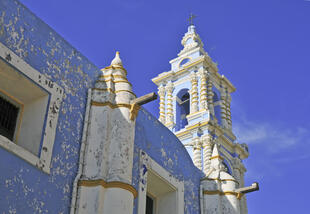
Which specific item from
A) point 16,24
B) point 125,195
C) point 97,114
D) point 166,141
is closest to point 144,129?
point 166,141

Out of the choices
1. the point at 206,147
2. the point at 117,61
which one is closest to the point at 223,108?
the point at 206,147

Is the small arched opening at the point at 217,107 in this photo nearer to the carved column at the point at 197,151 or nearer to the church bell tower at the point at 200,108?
the church bell tower at the point at 200,108

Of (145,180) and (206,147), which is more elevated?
(206,147)

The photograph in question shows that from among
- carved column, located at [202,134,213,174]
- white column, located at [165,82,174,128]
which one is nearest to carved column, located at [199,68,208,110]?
white column, located at [165,82,174,128]

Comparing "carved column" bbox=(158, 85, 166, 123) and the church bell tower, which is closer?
the church bell tower

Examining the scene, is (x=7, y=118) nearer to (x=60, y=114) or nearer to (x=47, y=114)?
(x=47, y=114)

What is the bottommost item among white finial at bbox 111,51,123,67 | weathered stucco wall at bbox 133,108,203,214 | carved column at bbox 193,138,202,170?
weathered stucco wall at bbox 133,108,203,214

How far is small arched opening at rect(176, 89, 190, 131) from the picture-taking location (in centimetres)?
2411

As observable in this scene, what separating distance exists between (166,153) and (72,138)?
289 centimetres

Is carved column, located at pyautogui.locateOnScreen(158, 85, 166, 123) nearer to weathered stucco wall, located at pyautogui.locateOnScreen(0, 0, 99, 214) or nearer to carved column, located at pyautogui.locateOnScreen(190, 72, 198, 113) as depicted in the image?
carved column, located at pyautogui.locateOnScreen(190, 72, 198, 113)

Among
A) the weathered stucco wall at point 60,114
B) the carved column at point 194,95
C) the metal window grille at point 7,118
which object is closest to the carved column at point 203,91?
the carved column at point 194,95

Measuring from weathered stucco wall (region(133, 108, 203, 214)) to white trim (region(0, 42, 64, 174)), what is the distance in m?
2.01

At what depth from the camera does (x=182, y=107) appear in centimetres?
2516

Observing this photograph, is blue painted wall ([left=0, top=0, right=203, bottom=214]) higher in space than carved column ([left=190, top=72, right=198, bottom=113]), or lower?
lower
